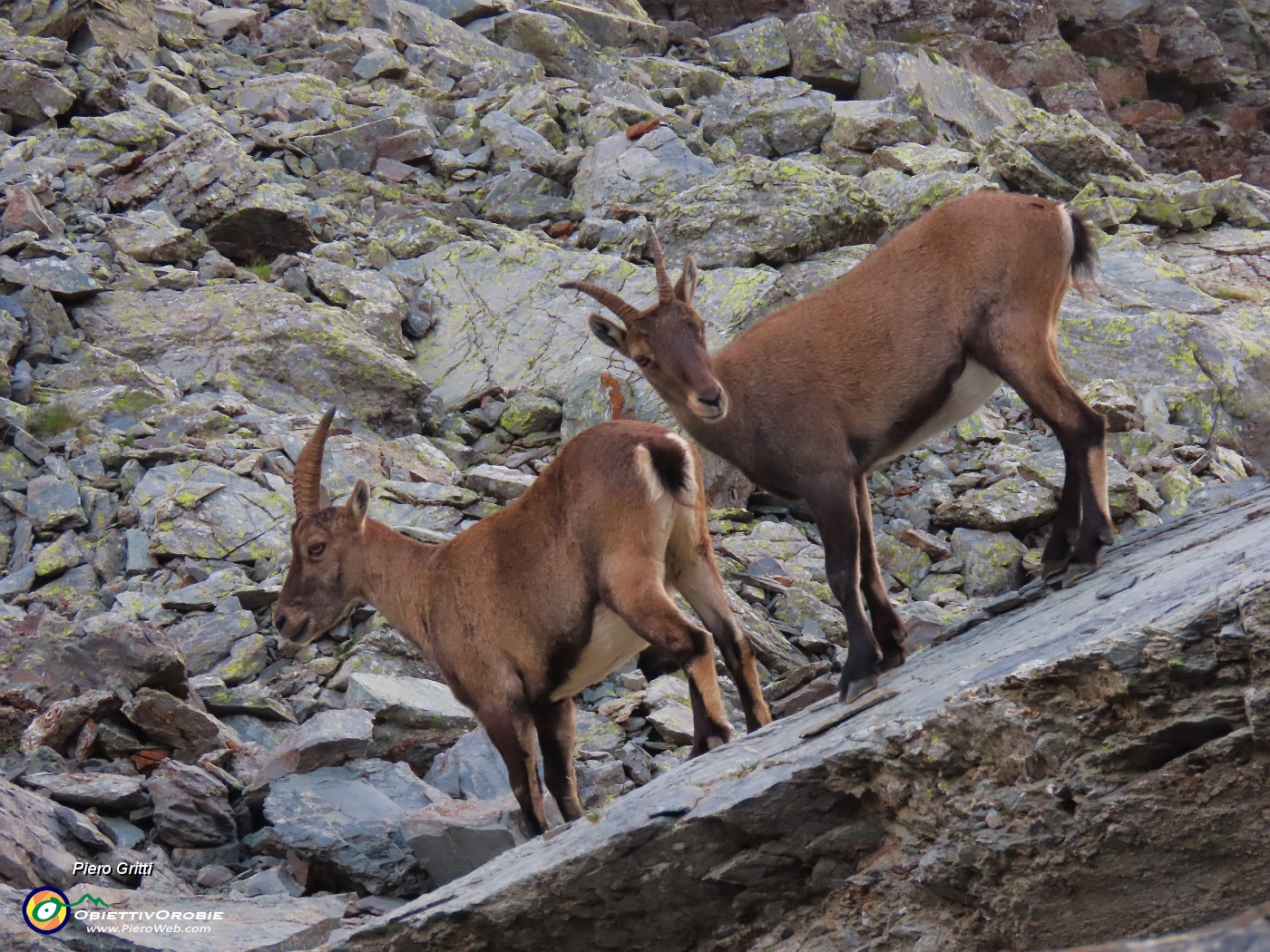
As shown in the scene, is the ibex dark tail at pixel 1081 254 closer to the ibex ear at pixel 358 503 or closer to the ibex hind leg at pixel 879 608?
the ibex hind leg at pixel 879 608

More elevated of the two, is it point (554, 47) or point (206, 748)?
point (554, 47)

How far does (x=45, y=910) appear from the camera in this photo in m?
7.43

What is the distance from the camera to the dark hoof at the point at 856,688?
6.86m

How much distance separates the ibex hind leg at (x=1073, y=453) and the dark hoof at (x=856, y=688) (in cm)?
113

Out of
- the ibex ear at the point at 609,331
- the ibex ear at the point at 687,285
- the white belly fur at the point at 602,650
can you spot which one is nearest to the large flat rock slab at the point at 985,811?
the white belly fur at the point at 602,650

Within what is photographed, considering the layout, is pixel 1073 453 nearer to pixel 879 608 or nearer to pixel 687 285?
pixel 879 608

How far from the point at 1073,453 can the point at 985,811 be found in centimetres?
263

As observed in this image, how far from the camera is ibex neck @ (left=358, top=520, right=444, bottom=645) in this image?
9.04 m

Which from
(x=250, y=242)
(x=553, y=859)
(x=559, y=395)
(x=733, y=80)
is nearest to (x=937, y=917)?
(x=553, y=859)

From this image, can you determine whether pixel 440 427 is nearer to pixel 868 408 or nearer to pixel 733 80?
pixel 868 408

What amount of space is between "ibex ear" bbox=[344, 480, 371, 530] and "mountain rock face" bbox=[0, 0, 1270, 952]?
1.55 metres

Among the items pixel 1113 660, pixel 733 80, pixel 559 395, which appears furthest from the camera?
pixel 733 80

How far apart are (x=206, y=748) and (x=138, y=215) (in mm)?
12157

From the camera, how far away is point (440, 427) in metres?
17.3
